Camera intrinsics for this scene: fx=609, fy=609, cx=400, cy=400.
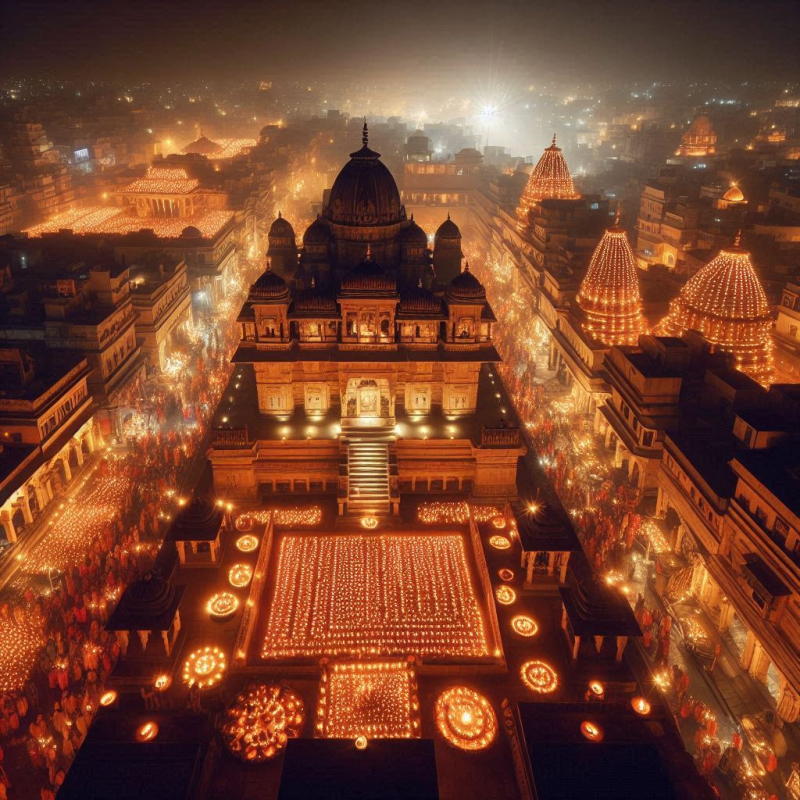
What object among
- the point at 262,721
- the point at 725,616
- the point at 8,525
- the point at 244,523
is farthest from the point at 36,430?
the point at 725,616

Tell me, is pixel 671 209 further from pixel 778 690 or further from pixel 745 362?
pixel 778 690

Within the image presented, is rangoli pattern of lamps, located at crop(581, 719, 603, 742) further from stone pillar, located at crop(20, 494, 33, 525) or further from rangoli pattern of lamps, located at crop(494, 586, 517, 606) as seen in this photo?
stone pillar, located at crop(20, 494, 33, 525)

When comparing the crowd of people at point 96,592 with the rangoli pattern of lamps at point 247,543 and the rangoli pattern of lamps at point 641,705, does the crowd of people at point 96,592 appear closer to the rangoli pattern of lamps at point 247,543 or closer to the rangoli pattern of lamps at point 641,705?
the rangoli pattern of lamps at point 247,543

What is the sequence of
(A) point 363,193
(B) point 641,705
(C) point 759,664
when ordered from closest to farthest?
(B) point 641,705 → (C) point 759,664 → (A) point 363,193

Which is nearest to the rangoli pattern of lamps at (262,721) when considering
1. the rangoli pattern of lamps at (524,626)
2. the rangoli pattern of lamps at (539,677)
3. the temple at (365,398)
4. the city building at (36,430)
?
the rangoli pattern of lamps at (539,677)

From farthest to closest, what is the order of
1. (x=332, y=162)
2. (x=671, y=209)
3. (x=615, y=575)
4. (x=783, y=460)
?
(x=332, y=162) < (x=671, y=209) < (x=615, y=575) < (x=783, y=460)

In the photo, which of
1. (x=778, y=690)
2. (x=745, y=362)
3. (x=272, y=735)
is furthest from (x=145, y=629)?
(x=745, y=362)

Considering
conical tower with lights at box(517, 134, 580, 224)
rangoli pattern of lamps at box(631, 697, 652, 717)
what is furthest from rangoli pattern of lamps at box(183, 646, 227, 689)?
conical tower with lights at box(517, 134, 580, 224)

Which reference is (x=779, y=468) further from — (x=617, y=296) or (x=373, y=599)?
(x=617, y=296)
